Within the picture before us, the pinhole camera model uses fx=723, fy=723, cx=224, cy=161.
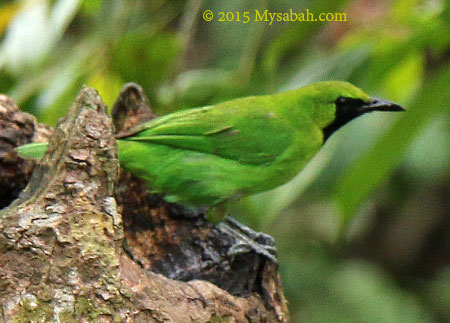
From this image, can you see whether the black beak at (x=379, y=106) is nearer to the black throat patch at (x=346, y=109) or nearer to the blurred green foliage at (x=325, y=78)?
the black throat patch at (x=346, y=109)

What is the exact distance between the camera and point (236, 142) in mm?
3338

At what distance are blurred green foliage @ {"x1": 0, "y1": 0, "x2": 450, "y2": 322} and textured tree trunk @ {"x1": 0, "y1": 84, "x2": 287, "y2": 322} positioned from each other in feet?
2.97

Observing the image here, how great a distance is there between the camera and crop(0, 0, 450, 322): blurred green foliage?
4000 mm

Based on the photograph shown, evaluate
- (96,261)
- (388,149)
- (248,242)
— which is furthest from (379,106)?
(96,261)

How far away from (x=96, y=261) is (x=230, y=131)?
1232 millimetres

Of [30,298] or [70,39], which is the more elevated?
[70,39]

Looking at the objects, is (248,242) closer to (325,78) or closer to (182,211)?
(182,211)

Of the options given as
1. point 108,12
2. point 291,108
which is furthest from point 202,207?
point 108,12

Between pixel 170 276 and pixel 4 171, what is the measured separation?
2.76 ft

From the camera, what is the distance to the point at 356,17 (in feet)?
18.2

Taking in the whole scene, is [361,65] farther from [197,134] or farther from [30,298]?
[30,298]

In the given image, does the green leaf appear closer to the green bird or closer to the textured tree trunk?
the green bird

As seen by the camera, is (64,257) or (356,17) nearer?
(64,257)

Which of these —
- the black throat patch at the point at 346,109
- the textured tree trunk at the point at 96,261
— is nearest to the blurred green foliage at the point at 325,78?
the black throat patch at the point at 346,109
